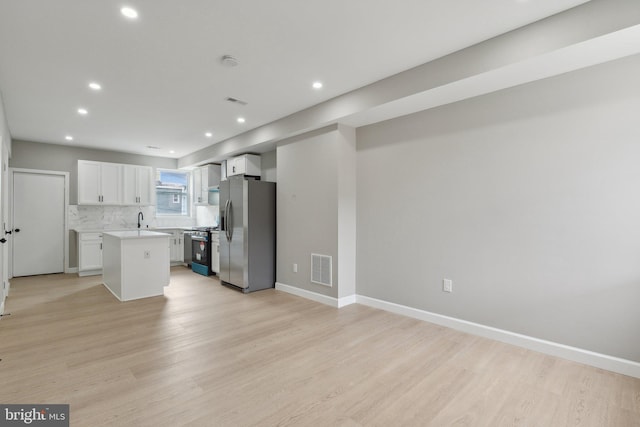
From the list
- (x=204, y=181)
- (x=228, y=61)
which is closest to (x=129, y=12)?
(x=228, y=61)

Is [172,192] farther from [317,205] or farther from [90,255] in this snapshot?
[317,205]

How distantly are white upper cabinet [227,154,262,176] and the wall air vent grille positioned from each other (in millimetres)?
2285

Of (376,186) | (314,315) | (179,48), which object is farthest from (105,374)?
(376,186)

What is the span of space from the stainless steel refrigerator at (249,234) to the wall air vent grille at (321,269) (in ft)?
3.29

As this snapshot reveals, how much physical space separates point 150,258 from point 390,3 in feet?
14.3

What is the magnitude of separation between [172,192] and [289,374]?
21.9 ft

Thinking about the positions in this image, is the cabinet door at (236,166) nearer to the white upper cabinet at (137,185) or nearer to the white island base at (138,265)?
the white island base at (138,265)

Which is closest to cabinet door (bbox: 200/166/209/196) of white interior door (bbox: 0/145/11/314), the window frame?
the window frame

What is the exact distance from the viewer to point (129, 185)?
689 cm

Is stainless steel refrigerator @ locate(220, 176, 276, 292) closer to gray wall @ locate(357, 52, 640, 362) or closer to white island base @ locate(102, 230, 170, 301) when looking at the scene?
white island base @ locate(102, 230, 170, 301)

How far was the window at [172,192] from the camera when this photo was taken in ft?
25.0

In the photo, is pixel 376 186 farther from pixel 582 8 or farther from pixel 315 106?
pixel 582 8

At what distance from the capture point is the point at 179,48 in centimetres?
272

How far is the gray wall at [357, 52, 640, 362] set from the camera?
241cm
